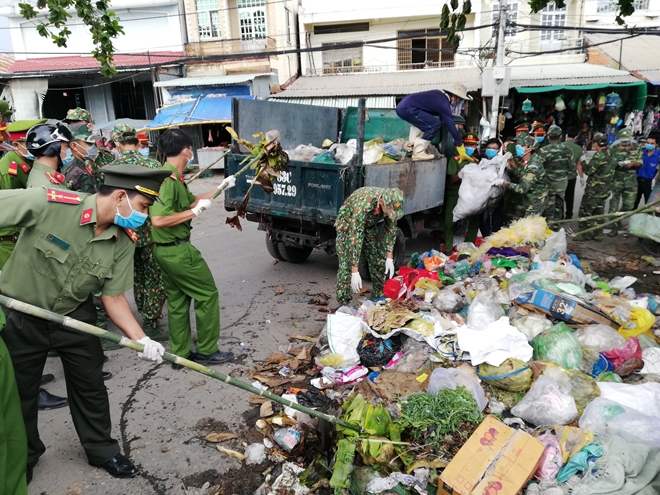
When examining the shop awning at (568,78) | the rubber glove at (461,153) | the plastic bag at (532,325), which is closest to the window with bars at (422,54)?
the shop awning at (568,78)

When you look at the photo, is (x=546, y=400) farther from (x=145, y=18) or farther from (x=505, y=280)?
(x=145, y=18)

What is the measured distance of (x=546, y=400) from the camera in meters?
3.24

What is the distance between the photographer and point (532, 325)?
4160 mm

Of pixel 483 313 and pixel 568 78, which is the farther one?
pixel 568 78

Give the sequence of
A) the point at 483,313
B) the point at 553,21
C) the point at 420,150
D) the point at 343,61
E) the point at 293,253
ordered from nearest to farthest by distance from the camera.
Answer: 1. the point at 483,313
2. the point at 420,150
3. the point at 293,253
4. the point at 553,21
5. the point at 343,61

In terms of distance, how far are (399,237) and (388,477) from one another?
12.5 ft

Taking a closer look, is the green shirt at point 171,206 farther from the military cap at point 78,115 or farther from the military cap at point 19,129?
the military cap at point 78,115

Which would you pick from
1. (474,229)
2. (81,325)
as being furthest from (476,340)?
(474,229)

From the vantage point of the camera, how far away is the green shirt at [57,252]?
2.57 metres

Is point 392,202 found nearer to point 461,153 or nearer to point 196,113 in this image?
point 461,153

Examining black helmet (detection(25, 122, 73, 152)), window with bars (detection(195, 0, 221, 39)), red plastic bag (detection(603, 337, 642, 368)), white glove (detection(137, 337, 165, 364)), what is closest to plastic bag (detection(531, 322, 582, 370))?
red plastic bag (detection(603, 337, 642, 368))

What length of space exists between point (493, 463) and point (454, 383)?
70cm

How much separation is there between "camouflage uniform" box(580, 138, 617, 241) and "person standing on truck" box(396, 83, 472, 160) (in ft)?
10.1

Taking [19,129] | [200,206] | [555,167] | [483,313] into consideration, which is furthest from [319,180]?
[555,167]
